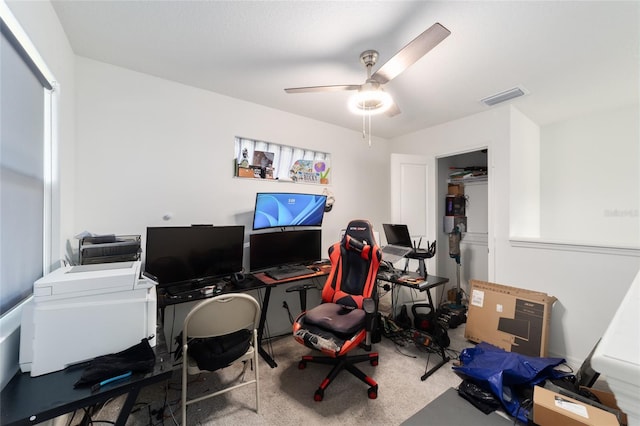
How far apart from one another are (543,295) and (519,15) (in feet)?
8.20

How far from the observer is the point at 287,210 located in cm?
298

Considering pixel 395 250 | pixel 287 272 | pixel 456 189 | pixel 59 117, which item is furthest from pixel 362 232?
pixel 456 189

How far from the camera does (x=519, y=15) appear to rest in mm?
1625

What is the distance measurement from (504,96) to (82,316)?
383 cm

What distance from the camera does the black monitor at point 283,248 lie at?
2701 mm

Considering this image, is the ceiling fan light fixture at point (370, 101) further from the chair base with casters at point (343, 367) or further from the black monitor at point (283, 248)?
the chair base with casters at point (343, 367)

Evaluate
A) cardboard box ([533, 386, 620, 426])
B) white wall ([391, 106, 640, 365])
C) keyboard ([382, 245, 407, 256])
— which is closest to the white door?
white wall ([391, 106, 640, 365])

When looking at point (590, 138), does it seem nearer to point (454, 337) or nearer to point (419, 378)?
point (454, 337)

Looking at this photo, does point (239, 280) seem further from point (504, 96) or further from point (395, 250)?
point (504, 96)

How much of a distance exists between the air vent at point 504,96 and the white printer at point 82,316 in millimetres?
3481

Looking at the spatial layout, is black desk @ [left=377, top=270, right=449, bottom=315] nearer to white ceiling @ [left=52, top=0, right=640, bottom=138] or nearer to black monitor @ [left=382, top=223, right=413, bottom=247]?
black monitor @ [left=382, top=223, right=413, bottom=247]

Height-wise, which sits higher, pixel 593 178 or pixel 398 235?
pixel 593 178

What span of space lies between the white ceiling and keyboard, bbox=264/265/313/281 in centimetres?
189

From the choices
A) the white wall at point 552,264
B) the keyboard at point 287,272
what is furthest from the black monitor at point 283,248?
the white wall at point 552,264
